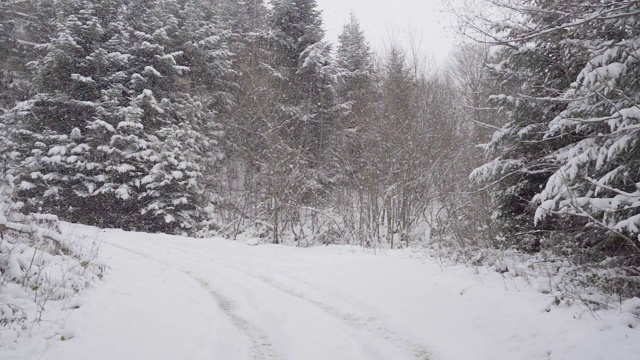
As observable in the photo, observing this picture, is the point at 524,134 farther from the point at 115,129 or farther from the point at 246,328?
the point at 115,129

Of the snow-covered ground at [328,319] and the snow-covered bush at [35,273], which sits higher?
the snow-covered bush at [35,273]

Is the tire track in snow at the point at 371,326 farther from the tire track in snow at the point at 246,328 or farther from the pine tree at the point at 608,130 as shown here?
the pine tree at the point at 608,130

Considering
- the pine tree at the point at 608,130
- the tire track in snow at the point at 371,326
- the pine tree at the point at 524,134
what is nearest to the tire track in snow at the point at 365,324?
the tire track in snow at the point at 371,326

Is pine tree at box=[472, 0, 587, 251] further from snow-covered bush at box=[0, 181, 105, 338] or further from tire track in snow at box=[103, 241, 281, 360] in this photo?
snow-covered bush at box=[0, 181, 105, 338]

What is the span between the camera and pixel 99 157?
18.8 m

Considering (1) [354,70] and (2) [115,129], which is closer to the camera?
(2) [115,129]

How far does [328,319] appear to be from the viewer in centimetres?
562

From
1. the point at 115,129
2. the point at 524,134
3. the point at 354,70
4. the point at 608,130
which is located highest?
the point at 354,70

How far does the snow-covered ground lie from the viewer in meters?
4.19

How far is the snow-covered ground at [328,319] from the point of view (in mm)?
4188

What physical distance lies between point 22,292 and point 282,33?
64.0 ft

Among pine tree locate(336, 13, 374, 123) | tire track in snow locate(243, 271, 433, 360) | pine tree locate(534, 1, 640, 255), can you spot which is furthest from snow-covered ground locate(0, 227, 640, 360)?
pine tree locate(336, 13, 374, 123)

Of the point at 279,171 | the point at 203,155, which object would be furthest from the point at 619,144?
the point at 203,155

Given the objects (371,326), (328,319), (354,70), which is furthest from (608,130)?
(354,70)
